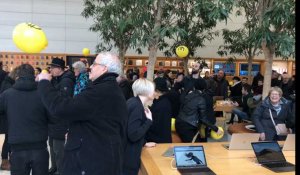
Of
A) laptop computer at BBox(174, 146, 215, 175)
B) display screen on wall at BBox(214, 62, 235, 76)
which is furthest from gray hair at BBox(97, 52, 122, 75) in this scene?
display screen on wall at BBox(214, 62, 235, 76)

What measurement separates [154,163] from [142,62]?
10.9 meters

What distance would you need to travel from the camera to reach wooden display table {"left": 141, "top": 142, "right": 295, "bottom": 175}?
2461 mm

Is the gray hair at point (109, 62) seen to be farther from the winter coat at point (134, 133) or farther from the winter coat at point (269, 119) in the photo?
the winter coat at point (269, 119)

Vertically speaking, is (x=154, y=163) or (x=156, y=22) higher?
(x=156, y=22)

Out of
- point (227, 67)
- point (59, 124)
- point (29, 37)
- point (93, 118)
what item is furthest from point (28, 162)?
point (227, 67)

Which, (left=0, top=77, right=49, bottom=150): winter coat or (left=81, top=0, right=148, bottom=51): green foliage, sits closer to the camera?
(left=0, top=77, right=49, bottom=150): winter coat

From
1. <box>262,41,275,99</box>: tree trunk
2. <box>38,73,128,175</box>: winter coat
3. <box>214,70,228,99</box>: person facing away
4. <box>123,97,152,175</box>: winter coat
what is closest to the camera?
<box>38,73,128,175</box>: winter coat

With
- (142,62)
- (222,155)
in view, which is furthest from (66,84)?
(142,62)

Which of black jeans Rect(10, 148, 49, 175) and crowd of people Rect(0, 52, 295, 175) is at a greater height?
crowd of people Rect(0, 52, 295, 175)

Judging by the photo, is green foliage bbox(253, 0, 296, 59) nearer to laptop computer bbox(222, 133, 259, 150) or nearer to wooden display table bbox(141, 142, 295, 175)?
laptop computer bbox(222, 133, 259, 150)

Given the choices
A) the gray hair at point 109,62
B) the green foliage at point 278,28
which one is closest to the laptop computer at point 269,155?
the gray hair at point 109,62

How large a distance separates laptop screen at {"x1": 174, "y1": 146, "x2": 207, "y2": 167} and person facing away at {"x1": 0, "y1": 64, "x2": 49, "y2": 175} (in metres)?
1.21

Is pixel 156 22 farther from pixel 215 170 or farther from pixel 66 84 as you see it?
pixel 215 170
